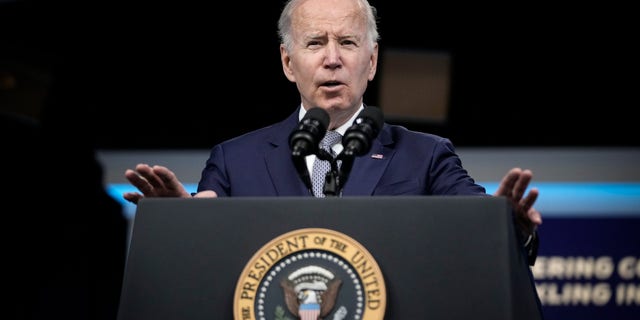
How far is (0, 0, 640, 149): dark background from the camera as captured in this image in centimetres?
429

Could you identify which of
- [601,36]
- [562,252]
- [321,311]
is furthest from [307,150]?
[601,36]

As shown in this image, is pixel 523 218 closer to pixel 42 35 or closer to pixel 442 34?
pixel 442 34

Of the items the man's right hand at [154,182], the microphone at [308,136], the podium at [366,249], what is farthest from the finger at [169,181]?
the microphone at [308,136]

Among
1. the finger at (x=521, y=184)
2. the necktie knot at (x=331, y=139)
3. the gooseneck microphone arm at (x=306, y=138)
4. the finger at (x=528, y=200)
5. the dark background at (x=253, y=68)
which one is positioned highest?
the dark background at (x=253, y=68)

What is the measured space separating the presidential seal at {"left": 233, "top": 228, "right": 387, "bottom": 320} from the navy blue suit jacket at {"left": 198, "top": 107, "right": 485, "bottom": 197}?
0.49 m

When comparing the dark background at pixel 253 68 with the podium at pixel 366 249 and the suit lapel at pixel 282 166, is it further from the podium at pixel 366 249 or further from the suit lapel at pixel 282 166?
the podium at pixel 366 249

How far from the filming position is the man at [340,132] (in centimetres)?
185

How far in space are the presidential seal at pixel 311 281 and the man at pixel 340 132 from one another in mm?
496

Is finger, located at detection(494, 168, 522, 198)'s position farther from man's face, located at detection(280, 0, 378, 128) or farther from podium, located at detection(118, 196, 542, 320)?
man's face, located at detection(280, 0, 378, 128)

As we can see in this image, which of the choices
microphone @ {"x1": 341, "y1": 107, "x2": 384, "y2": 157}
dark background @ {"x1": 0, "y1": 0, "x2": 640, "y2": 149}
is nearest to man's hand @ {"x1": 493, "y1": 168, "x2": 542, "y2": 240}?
microphone @ {"x1": 341, "y1": 107, "x2": 384, "y2": 157}

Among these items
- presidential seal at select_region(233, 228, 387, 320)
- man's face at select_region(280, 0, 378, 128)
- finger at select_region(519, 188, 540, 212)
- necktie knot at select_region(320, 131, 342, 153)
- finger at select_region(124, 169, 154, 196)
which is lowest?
presidential seal at select_region(233, 228, 387, 320)

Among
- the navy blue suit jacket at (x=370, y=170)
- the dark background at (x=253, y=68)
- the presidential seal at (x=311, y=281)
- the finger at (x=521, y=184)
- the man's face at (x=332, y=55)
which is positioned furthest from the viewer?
the dark background at (x=253, y=68)

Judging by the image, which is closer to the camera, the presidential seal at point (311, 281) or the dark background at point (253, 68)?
the presidential seal at point (311, 281)

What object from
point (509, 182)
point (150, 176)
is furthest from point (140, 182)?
point (509, 182)
